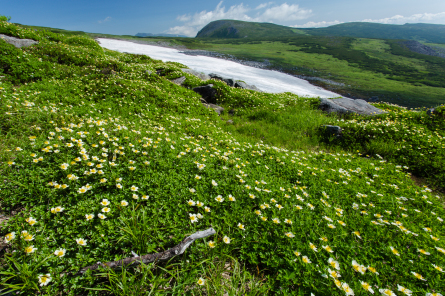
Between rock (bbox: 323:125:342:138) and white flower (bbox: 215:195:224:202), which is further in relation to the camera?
rock (bbox: 323:125:342:138)

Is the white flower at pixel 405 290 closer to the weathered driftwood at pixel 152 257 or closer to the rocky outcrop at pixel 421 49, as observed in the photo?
the weathered driftwood at pixel 152 257

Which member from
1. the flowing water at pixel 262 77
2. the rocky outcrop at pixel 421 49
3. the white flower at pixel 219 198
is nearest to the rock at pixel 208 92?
the white flower at pixel 219 198

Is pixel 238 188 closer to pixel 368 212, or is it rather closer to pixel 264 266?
pixel 264 266

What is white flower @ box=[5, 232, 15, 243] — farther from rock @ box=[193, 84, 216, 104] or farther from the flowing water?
the flowing water

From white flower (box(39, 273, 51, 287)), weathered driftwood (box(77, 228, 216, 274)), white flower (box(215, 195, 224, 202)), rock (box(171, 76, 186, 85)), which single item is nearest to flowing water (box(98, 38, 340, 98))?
rock (box(171, 76, 186, 85))

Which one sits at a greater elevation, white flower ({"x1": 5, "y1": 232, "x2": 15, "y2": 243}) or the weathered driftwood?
white flower ({"x1": 5, "y1": 232, "x2": 15, "y2": 243})

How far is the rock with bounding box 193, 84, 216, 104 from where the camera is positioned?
1331cm

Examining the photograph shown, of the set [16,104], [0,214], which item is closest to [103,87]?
[16,104]

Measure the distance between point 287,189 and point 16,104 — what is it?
24.3 feet

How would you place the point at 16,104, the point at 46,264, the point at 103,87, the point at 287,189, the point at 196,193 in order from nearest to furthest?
1. the point at 46,264
2. the point at 196,193
3. the point at 287,189
4. the point at 16,104
5. the point at 103,87

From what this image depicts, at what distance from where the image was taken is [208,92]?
13.4 m

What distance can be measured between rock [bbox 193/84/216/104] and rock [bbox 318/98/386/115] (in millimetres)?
7563

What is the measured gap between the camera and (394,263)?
291 centimetres

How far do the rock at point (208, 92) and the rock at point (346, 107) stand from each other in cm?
756
